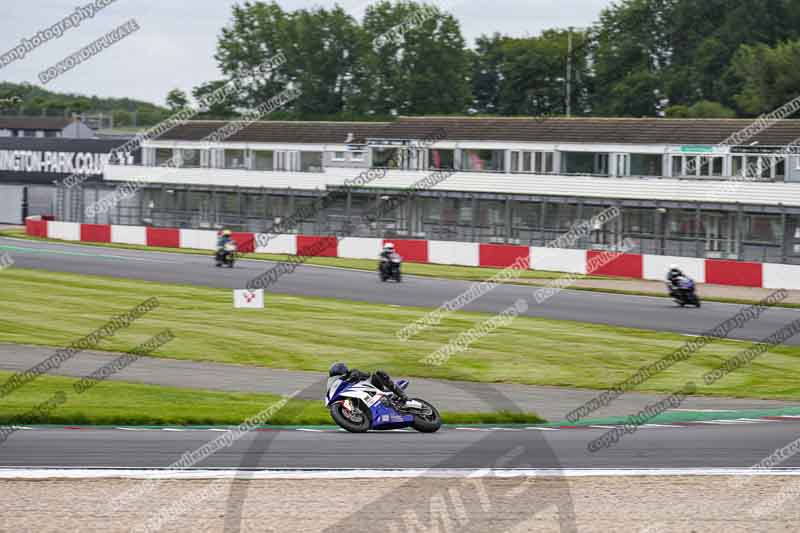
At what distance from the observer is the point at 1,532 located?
1188 cm

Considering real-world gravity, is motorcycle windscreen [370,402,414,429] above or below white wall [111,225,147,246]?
below

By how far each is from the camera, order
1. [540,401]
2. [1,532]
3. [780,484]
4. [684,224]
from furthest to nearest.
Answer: [684,224], [540,401], [780,484], [1,532]

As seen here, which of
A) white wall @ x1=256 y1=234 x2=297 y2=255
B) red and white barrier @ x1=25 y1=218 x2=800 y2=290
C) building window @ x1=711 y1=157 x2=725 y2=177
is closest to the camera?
red and white barrier @ x1=25 y1=218 x2=800 y2=290

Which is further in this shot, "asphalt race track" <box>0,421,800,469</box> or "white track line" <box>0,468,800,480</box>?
"asphalt race track" <box>0,421,800,469</box>

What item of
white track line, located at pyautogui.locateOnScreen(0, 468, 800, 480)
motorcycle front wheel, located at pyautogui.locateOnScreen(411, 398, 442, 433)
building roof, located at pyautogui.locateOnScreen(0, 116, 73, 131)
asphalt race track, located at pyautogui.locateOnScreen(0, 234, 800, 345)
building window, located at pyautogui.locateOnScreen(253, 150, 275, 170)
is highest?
building roof, located at pyautogui.locateOnScreen(0, 116, 73, 131)

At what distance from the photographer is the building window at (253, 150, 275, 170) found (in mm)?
75312

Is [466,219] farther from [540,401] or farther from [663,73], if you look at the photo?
[663,73]

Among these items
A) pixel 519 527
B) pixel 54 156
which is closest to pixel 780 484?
pixel 519 527

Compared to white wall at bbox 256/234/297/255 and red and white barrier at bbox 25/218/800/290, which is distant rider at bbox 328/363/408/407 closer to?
red and white barrier at bbox 25/218/800/290

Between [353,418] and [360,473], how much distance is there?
2661 mm

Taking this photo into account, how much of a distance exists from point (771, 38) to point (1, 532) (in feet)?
353

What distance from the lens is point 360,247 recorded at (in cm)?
5384

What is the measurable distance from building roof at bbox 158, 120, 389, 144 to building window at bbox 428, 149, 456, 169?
262 inches

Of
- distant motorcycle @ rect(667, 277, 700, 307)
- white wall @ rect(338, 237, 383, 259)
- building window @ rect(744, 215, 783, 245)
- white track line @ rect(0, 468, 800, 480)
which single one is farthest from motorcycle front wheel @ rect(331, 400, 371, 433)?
white wall @ rect(338, 237, 383, 259)
